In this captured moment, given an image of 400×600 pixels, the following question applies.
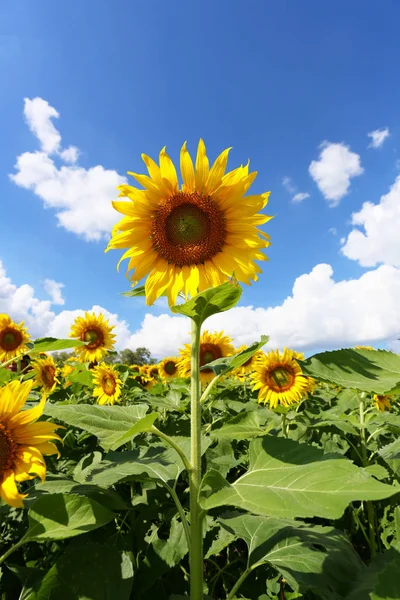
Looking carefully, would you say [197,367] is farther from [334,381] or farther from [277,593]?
[277,593]

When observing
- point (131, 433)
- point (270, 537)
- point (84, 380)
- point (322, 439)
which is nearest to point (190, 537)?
point (270, 537)

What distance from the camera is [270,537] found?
2037 mm

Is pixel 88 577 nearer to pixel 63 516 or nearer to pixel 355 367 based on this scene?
pixel 63 516

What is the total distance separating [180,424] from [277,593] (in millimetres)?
1883

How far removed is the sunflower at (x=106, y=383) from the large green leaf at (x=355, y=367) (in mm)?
5610

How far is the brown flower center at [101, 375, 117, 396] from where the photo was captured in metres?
7.04

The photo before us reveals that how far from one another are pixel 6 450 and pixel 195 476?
899 mm

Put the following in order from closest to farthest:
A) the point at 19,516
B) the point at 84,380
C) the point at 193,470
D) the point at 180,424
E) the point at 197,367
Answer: the point at 193,470 → the point at 197,367 → the point at 19,516 → the point at 180,424 → the point at 84,380

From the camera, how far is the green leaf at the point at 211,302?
1.75m

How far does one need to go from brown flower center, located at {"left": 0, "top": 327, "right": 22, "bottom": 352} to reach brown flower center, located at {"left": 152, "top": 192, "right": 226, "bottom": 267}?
16.0 feet

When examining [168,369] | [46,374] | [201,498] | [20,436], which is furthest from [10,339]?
[201,498]

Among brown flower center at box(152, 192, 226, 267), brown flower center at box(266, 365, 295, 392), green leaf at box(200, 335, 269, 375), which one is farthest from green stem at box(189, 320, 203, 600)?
brown flower center at box(266, 365, 295, 392)

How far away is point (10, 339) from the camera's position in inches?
258

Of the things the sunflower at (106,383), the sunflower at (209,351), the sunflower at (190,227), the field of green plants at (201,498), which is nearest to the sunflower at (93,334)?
the sunflower at (106,383)
